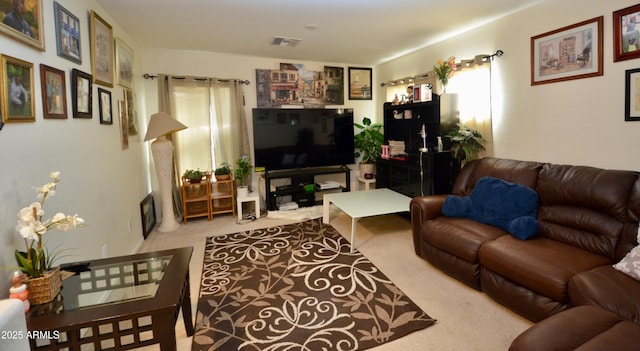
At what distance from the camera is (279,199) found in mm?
4730

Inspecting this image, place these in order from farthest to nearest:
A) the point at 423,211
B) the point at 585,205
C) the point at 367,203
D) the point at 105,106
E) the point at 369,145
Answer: the point at 369,145, the point at 367,203, the point at 423,211, the point at 105,106, the point at 585,205

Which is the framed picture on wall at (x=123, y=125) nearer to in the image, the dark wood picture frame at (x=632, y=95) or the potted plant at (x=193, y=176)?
the potted plant at (x=193, y=176)

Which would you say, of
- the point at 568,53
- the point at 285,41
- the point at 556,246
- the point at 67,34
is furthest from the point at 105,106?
the point at 568,53

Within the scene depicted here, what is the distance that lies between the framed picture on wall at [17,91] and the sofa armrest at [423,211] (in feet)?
9.12

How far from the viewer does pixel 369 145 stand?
4859 mm

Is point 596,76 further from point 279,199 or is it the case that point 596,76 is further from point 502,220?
point 279,199

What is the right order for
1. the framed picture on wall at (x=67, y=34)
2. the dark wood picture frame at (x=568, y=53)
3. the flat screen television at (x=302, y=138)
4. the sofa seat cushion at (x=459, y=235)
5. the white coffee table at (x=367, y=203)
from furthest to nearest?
the flat screen television at (x=302, y=138), the white coffee table at (x=367, y=203), the dark wood picture frame at (x=568, y=53), the sofa seat cushion at (x=459, y=235), the framed picture on wall at (x=67, y=34)

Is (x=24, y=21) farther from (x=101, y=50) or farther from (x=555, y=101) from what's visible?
(x=555, y=101)

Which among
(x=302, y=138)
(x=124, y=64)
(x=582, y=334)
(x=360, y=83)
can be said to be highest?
(x=360, y=83)

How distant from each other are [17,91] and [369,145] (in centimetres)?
407

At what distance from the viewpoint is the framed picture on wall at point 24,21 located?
4.55ft

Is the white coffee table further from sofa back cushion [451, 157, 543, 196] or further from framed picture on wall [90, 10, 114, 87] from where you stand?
framed picture on wall [90, 10, 114, 87]

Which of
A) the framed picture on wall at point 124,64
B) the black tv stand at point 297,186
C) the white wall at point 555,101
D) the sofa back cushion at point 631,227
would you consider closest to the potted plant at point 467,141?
the white wall at point 555,101

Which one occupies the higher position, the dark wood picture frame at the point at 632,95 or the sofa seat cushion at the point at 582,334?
the dark wood picture frame at the point at 632,95
